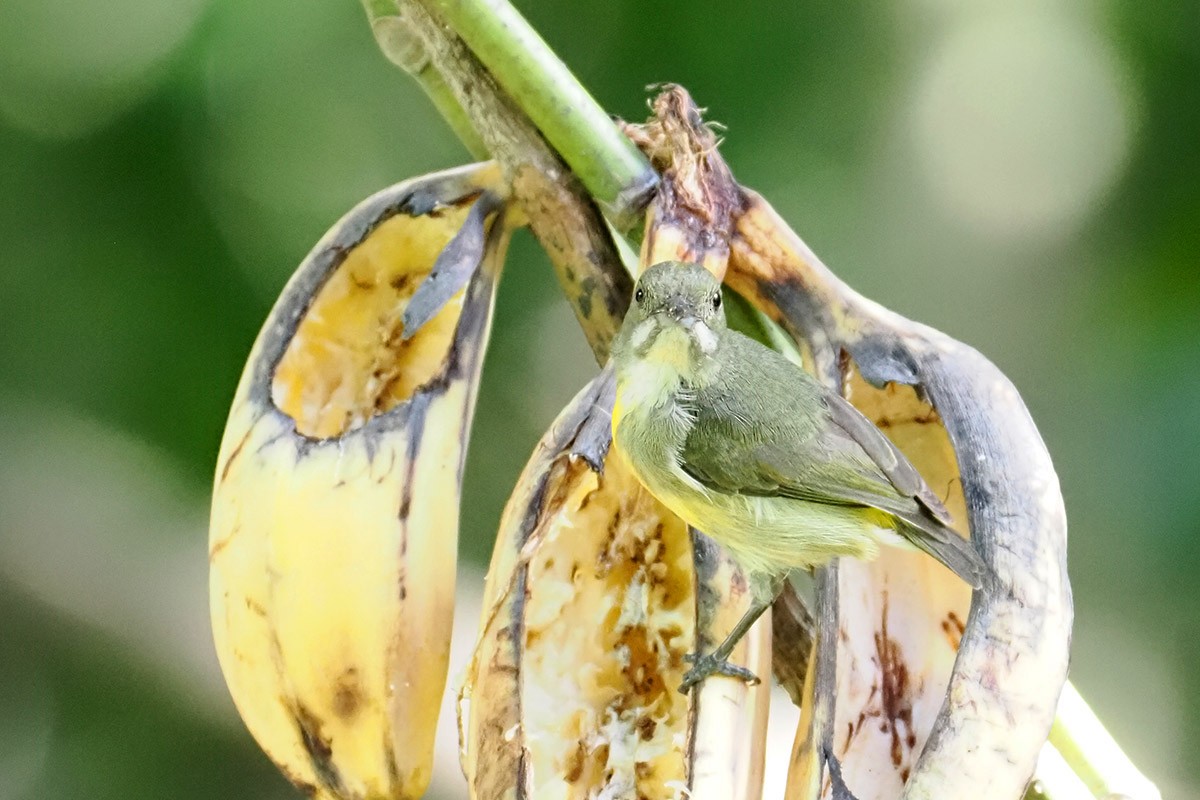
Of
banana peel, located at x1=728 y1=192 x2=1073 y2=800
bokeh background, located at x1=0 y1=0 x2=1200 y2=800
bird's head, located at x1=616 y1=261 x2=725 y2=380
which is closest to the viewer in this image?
banana peel, located at x1=728 y1=192 x2=1073 y2=800

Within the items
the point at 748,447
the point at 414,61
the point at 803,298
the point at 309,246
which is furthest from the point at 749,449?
the point at 309,246

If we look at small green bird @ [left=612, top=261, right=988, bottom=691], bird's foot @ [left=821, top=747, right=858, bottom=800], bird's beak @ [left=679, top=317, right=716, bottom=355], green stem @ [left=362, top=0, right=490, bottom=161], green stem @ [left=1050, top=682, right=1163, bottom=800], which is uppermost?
green stem @ [left=362, top=0, right=490, bottom=161]

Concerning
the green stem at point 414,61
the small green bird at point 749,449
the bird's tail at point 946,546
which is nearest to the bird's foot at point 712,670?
the small green bird at point 749,449

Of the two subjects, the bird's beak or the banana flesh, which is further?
the bird's beak

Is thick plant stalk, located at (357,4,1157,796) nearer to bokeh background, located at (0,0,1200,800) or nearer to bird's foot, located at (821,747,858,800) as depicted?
bird's foot, located at (821,747,858,800)

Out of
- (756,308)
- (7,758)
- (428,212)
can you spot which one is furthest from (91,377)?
(756,308)

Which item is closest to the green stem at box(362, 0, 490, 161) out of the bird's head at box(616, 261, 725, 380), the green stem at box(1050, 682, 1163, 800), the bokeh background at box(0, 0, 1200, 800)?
the bird's head at box(616, 261, 725, 380)

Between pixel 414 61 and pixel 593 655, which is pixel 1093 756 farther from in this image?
pixel 414 61
